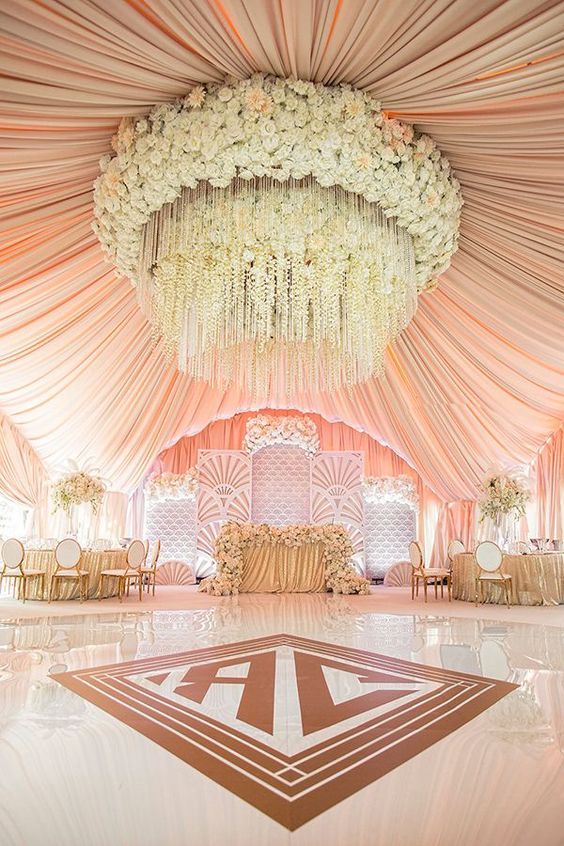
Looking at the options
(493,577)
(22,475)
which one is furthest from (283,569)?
(22,475)

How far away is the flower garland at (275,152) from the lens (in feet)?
13.8

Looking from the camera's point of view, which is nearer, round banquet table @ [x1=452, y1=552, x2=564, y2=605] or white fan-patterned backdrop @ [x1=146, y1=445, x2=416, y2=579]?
round banquet table @ [x1=452, y1=552, x2=564, y2=605]

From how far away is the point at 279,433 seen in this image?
13492 mm

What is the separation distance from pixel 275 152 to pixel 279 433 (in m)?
9.36

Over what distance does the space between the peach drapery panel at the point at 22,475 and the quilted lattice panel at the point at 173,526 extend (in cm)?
264

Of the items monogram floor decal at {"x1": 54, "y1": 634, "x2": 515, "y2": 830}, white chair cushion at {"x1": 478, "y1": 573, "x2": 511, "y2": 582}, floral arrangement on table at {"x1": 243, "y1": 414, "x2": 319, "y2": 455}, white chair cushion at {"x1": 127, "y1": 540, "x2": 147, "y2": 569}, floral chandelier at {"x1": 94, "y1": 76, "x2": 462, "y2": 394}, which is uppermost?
floral chandelier at {"x1": 94, "y1": 76, "x2": 462, "y2": 394}

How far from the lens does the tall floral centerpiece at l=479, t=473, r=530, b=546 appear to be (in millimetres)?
9820

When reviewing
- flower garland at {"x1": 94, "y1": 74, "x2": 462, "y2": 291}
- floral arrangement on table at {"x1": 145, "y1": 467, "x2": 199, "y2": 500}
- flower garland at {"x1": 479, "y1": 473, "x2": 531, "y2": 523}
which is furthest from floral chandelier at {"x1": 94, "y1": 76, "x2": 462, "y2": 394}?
floral arrangement on table at {"x1": 145, "y1": 467, "x2": 199, "y2": 500}

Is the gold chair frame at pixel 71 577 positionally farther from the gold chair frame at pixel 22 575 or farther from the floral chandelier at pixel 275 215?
the floral chandelier at pixel 275 215

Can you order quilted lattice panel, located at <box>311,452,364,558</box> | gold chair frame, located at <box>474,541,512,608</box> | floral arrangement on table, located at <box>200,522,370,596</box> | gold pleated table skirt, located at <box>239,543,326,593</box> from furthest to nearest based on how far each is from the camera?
quilted lattice panel, located at <box>311,452,364,558</box> < gold pleated table skirt, located at <box>239,543,326,593</box> < floral arrangement on table, located at <box>200,522,370,596</box> < gold chair frame, located at <box>474,541,512,608</box>

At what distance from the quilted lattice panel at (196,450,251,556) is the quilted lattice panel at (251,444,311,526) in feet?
0.74

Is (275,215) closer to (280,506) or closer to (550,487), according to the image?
(550,487)

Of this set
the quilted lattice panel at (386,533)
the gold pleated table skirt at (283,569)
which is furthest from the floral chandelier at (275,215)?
the quilted lattice panel at (386,533)

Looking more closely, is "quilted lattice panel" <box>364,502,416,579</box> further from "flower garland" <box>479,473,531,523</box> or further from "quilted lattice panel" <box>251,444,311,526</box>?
"flower garland" <box>479,473,531,523</box>
